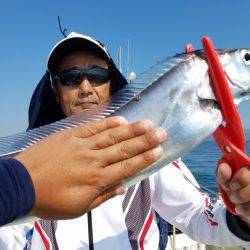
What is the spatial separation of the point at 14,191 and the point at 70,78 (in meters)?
2.23

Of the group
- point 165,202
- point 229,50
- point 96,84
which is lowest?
point 165,202

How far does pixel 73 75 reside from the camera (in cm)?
321

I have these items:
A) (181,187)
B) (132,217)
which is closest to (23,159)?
(132,217)

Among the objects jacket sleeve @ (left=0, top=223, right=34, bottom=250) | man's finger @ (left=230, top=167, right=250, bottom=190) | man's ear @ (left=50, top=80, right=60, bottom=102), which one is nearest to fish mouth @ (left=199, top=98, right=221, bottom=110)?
man's finger @ (left=230, top=167, right=250, bottom=190)

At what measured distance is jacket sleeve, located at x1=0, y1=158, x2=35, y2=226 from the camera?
1.08 m

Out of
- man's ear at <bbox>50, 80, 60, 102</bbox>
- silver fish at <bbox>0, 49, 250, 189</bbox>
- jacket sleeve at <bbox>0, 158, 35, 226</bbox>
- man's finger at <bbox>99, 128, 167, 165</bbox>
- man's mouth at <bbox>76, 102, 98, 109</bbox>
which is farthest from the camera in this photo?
man's ear at <bbox>50, 80, 60, 102</bbox>

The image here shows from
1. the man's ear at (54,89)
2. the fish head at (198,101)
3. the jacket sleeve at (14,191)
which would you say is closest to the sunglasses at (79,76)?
the man's ear at (54,89)

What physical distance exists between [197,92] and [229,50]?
1.03 feet

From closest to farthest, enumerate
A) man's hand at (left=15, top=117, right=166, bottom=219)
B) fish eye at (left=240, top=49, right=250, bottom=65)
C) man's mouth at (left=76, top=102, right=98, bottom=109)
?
man's hand at (left=15, top=117, right=166, bottom=219), fish eye at (left=240, top=49, right=250, bottom=65), man's mouth at (left=76, top=102, right=98, bottom=109)

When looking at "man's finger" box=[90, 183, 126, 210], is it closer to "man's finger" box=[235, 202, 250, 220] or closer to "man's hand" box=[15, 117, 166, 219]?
"man's hand" box=[15, 117, 166, 219]

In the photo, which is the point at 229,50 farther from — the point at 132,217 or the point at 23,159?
the point at 132,217

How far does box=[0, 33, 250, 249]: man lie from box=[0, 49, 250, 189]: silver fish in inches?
13.9

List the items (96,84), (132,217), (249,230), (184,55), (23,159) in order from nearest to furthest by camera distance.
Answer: (23,159) < (184,55) < (249,230) < (132,217) < (96,84)

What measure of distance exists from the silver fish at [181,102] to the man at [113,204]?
0.35m
